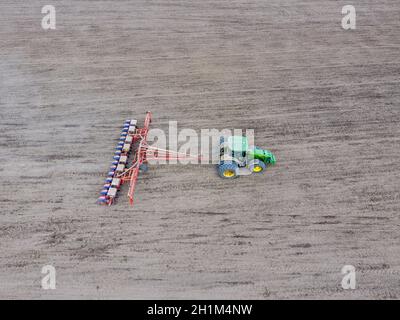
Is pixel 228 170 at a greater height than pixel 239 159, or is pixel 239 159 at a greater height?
pixel 239 159

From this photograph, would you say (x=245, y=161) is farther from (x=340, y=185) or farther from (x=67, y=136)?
(x=67, y=136)

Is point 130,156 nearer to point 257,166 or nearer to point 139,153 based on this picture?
point 139,153

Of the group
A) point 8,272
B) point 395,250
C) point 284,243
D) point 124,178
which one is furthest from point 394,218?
point 8,272

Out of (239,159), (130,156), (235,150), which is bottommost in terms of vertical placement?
(130,156)

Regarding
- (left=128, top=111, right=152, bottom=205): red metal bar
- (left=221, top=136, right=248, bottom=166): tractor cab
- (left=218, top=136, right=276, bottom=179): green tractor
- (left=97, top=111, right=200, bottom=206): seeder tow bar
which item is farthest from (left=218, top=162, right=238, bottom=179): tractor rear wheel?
(left=128, top=111, right=152, bottom=205): red metal bar

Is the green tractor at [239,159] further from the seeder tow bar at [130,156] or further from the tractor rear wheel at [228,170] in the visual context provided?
the seeder tow bar at [130,156]

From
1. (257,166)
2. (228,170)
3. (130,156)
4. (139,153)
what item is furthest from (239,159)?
(130,156)

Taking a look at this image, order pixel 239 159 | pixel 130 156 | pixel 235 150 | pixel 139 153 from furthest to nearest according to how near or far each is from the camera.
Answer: pixel 130 156
pixel 139 153
pixel 239 159
pixel 235 150
